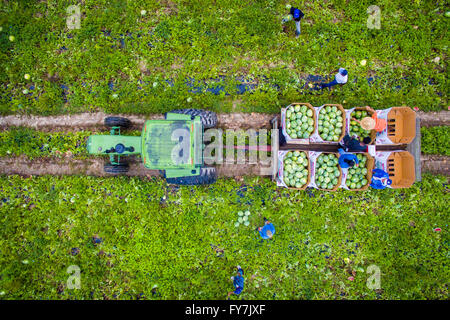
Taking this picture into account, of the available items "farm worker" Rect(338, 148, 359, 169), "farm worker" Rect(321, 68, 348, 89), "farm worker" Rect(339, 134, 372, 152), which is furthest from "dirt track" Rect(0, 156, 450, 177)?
"farm worker" Rect(321, 68, 348, 89)

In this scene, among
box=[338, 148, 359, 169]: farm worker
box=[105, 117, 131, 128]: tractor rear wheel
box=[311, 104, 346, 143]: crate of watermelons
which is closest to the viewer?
box=[338, 148, 359, 169]: farm worker

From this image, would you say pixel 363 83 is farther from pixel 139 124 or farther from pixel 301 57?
pixel 139 124

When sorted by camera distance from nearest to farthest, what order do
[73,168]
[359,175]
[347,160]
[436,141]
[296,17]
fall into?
1. [347,160]
2. [359,175]
3. [296,17]
4. [436,141]
5. [73,168]

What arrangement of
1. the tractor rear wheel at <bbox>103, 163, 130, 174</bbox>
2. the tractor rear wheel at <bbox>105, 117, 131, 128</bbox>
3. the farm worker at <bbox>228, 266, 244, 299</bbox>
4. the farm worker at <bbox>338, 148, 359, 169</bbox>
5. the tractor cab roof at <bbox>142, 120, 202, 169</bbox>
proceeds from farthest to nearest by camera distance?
the tractor rear wheel at <bbox>103, 163, 130, 174</bbox> < the tractor rear wheel at <bbox>105, 117, 131, 128</bbox> < the farm worker at <bbox>228, 266, 244, 299</bbox> < the farm worker at <bbox>338, 148, 359, 169</bbox> < the tractor cab roof at <bbox>142, 120, 202, 169</bbox>

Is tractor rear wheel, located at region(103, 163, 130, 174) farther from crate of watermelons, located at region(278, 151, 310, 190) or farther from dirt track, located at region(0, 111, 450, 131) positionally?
crate of watermelons, located at region(278, 151, 310, 190)

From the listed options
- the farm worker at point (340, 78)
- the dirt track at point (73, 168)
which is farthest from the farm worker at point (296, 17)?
the dirt track at point (73, 168)

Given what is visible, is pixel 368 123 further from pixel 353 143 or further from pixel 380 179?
pixel 380 179

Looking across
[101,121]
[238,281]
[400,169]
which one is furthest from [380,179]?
[101,121]
